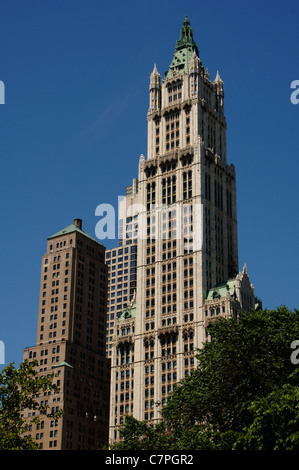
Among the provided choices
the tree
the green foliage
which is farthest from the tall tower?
the tree

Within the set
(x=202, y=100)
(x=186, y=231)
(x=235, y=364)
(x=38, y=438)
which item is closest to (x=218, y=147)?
(x=202, y=100)

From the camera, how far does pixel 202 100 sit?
7534 inches

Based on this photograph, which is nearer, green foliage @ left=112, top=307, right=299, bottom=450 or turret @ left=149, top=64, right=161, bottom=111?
green foliage @ left=112, top=307, right=299, bottom=450

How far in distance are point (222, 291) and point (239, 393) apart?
3630 inches

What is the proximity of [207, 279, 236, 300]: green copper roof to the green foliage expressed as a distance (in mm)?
72272

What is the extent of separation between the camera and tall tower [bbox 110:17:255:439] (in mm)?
166125

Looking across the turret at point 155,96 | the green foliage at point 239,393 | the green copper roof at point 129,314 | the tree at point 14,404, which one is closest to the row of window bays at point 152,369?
the green copper roof at point 129,314

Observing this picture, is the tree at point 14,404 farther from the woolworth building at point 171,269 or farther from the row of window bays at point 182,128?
Answer: the row of window bays at point 182,128

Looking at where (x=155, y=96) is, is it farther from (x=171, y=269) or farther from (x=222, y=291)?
(x=222, y=291)

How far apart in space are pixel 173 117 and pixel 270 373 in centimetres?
12496

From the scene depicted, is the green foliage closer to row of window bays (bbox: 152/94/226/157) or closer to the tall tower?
the tall tower

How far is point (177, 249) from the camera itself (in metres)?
176

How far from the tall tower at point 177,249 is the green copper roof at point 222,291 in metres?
0.32

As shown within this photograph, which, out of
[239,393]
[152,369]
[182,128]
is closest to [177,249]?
[152,369]
